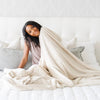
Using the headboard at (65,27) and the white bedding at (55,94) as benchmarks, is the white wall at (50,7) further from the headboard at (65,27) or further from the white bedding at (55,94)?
the white bedding at (55,94)

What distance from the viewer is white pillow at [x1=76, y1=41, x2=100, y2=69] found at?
237cm

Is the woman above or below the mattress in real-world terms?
above

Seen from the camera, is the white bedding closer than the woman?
Yes

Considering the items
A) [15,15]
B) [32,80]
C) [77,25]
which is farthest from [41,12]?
[32,80]

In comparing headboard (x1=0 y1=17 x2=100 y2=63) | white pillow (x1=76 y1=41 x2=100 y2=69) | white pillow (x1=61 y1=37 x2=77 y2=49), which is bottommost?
white pillow (x1=76 y1=41 x2=100 y2=69)

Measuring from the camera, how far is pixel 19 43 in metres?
2.54

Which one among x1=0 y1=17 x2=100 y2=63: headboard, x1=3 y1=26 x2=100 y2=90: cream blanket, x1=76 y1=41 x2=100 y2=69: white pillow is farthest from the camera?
x1=0 y1=17 x2=100 y2=63: headboard

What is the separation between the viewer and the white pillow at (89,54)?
2.37m

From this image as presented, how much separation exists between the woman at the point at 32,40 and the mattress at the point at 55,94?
24.2 inches

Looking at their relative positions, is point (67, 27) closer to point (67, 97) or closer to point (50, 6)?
point (50, 6)

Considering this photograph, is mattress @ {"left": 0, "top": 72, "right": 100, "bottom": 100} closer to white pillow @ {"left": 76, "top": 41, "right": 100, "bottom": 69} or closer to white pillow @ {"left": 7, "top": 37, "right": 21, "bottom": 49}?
white pillow @ {"left": 76, "top": 41, "right": 100, "bottom": 69}

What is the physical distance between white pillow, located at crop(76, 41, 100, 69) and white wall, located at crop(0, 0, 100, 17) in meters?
0.52

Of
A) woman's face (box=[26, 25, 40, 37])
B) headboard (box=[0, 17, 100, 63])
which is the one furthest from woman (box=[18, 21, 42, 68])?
headboard (box=[0, 17, 100, 63])

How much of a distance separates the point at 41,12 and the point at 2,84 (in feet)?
4.81
